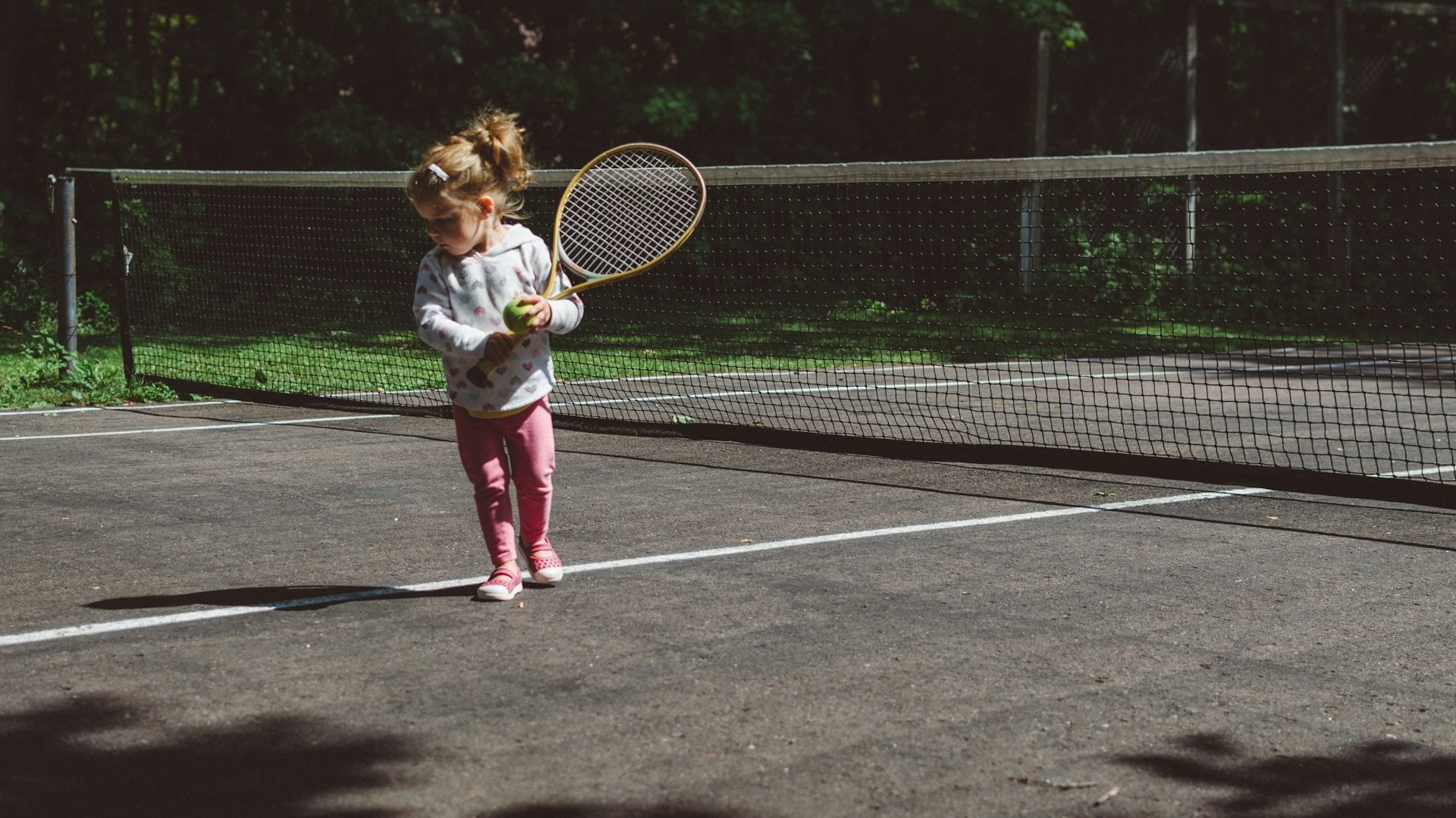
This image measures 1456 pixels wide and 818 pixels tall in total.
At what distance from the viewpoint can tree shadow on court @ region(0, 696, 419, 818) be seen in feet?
11.4

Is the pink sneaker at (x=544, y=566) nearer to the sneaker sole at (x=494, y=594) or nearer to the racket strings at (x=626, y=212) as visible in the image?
the sneaker sole at (x=494, y=594)

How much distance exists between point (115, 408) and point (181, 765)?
26.3ft

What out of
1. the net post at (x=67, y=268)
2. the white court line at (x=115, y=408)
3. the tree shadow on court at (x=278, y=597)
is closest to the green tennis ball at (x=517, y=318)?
the tree shadow on court at (x=278, y=597)

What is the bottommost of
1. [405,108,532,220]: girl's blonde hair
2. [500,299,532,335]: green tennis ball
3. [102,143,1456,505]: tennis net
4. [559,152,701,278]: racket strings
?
[102,143,1456,505]: tennis net

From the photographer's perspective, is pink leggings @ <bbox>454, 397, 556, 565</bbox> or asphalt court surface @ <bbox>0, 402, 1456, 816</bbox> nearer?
asphalt court surface @ <bbox>0, 402, 1456, 816</bbox>

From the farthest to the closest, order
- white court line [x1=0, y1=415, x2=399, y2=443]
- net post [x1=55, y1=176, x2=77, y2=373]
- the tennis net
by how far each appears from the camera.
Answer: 1. net post [x1=55, y1=176, x2=77, y2=373]
2. white court line [x1=0, y1=415, x2=399, y2=443]
3. the tennis net

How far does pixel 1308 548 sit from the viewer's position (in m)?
6.31

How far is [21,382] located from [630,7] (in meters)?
12.4

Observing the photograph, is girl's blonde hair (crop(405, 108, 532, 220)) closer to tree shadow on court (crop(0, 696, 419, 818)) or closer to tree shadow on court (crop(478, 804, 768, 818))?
tree shadow on court (crop(0, 696, 419, 818))

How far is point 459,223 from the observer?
526 cm

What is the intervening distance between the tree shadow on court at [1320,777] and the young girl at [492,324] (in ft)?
7.84

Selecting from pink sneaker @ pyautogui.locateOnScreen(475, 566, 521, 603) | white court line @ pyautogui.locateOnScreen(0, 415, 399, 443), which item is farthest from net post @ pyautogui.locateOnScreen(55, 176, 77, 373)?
pink sneaker @ pyautogui.locateOnScreen(475, 566, 521, 603)

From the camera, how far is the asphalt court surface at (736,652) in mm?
3635

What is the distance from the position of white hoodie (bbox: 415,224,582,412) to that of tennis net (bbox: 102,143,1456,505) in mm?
3790
